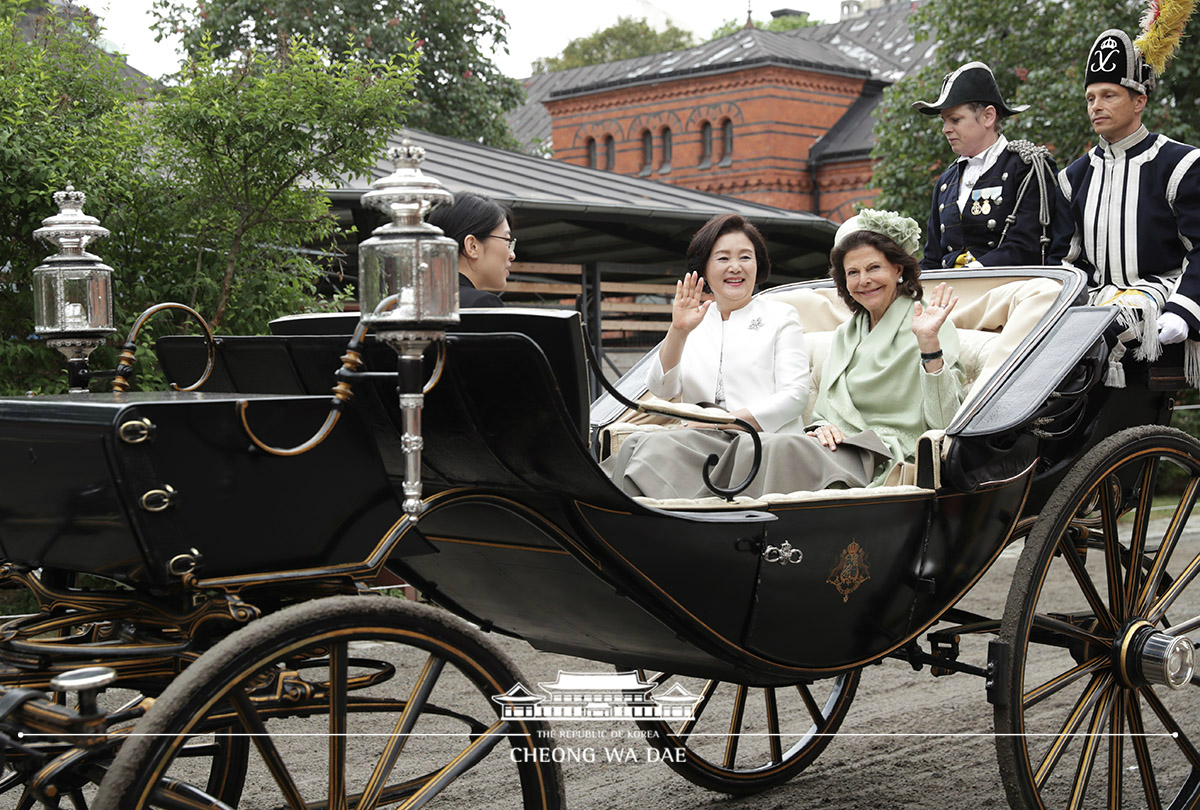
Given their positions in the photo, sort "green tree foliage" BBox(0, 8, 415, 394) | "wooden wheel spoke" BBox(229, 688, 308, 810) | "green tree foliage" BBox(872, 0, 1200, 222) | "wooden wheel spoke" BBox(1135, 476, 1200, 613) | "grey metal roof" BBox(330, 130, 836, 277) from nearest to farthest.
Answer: "wooden wheel spoke" BBox(229, 688, 308, 810)
"wooden wheel spoke" BBox(1135, 476, 1200, 613)
"green tree foliage" BBox(0, 8, 415, 394)
"grey metal roof" BBox(330, 130, 836, 277)
"green tree foliage" BBox(872, 0, 1200, 222)

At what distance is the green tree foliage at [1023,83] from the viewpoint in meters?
11.6

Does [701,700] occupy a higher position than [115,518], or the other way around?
[115,518]

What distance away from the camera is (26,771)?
209 centimetres

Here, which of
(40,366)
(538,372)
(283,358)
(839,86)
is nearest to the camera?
(538,372)

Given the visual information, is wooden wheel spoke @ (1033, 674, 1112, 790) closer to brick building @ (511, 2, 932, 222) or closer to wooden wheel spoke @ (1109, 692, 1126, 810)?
wooden wheel spoke @ (1109, 692, 1126, 810)

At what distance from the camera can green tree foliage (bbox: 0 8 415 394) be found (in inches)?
216

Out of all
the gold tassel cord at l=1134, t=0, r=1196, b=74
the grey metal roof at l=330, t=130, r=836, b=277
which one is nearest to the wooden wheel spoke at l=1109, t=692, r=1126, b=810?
the gold tassel cord at l=1134, t=0, r=1196, b=74

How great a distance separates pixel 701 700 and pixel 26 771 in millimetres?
2142

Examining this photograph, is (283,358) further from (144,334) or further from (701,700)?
(144,334)

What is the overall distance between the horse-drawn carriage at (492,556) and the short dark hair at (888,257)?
244 millimetres

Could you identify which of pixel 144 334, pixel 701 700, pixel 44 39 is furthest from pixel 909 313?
pixel 44 39

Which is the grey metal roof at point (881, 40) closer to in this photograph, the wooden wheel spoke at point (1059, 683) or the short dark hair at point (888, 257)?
the short dark hair at point (888, 257)

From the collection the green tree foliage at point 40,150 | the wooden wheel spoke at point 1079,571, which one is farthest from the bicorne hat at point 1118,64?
the green tree foliage at point 40,150

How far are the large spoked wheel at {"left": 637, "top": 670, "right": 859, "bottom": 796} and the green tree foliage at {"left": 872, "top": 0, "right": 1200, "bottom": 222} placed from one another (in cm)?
869
